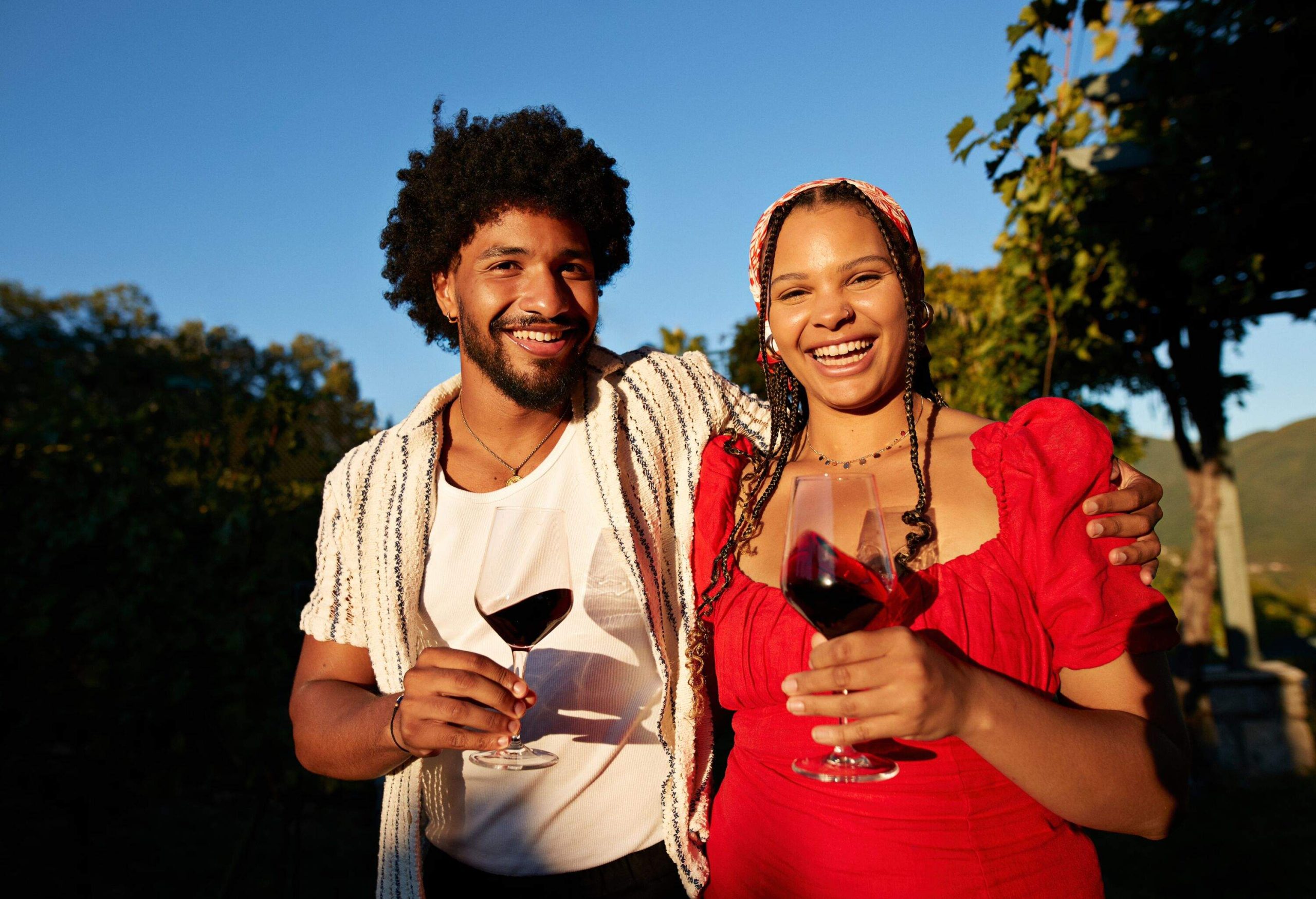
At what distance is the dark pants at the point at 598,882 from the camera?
2191 millimetres

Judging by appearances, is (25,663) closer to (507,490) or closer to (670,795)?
(507,490)

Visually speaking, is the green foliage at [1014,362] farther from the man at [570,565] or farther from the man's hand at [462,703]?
the man's hand at [462,703]

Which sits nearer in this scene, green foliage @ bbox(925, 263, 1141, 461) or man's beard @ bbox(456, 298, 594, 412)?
man's beard @ bbox(456, 298, 594, 412)

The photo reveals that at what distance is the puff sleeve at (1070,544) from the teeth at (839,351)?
39 cm

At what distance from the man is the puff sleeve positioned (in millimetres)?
855

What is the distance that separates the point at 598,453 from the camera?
2455 mm

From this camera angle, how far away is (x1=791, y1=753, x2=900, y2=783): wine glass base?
1.50 m

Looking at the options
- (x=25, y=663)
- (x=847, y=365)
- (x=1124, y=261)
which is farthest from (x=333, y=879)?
(x=1124, y=261)

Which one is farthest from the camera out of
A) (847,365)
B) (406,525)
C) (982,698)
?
(406,525)

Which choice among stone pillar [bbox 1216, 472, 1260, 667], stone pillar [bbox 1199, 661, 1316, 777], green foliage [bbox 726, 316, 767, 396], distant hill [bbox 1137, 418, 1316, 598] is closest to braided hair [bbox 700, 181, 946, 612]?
green foliage [bbox 726, 316, 767, 396]

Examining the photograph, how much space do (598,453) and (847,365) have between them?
0.79 metres

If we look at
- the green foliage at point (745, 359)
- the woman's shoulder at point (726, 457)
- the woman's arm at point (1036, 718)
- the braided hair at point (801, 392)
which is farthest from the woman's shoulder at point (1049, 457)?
the green foliage at point (745, 359)

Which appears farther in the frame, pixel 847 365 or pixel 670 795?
pixel 670 795

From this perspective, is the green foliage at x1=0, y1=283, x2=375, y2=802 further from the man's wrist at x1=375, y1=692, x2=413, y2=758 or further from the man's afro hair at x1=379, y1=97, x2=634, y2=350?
the man's wrist at x1=375, y1=692, x2=413, y2=758
